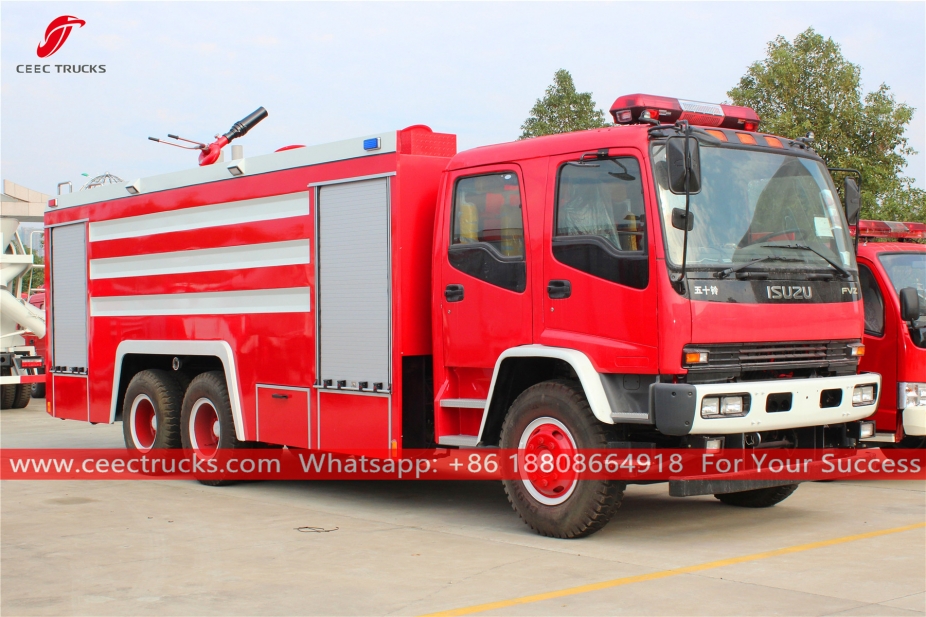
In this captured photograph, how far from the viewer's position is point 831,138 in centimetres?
2491

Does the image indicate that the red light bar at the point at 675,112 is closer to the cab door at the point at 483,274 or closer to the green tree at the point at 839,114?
the cab door at the point at 483,274

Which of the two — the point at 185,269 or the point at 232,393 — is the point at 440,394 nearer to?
the point at 232,393

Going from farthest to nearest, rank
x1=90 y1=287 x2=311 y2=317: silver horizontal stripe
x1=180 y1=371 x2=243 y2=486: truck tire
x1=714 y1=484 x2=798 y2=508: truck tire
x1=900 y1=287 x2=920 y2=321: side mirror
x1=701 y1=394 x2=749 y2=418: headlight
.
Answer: x1=180 y1=371 x2=243 y2=486: truck tire → x1=90 y1=287 x2=311 y2=317: silver horizontal stripe → x1=900 y1=287 x2=920 y2=321: side mirror → x1=714 y1=484 x2=798 y2=508: truck tire → x1=701 y1=394 x2=749 y2=418: headlight

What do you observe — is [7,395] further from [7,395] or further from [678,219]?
[678,219]

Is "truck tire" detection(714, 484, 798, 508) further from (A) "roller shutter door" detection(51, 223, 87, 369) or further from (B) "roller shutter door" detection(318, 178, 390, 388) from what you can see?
(A) "roller shutter door" detection(51, 223, 87, 369)

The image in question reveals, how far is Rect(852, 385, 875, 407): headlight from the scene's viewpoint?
757 cm

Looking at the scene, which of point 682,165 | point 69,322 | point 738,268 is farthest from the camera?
point 69,322

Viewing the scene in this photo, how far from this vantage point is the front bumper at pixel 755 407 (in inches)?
258

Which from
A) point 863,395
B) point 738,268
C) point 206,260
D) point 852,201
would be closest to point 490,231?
point 738,268

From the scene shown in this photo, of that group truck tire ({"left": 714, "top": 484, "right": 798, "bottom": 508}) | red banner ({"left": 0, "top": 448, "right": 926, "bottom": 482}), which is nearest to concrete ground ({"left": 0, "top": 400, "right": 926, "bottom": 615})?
truck tire ({"left": 714, "top": 484, "right": 798, "bottom": 508})

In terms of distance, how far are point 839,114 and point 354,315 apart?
1954cm

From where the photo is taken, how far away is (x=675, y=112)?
7.41 meters

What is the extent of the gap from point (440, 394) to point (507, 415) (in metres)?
0.72

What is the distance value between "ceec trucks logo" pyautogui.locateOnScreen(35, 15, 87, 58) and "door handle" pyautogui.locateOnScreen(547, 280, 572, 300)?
9.13 meters
